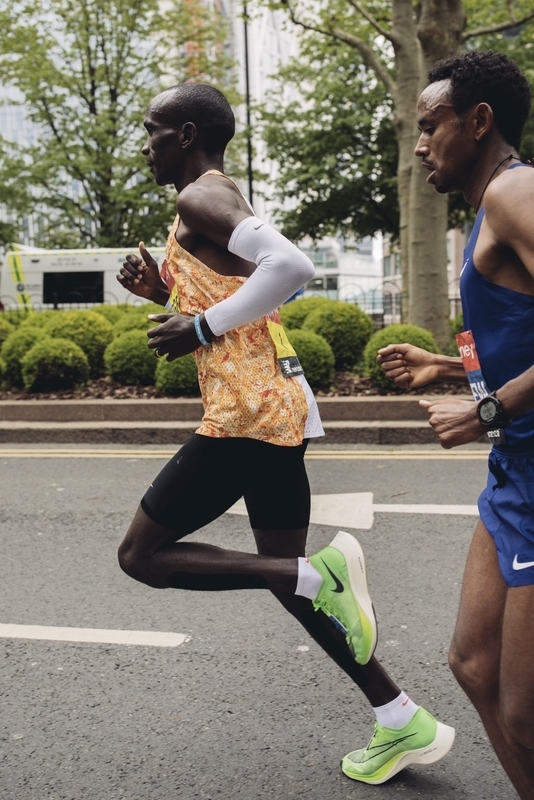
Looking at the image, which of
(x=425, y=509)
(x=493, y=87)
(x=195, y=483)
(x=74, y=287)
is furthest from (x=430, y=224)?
(x=74, y=287)

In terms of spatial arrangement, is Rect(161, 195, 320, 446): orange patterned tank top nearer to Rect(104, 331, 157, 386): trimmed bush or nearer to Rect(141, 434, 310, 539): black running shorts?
Rect(141, 434, 310, 539): black running shorts

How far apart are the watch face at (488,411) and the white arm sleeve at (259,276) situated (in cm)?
72

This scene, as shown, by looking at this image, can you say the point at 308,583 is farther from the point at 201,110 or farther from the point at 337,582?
the point at 201,110

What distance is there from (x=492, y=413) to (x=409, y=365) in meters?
0.58

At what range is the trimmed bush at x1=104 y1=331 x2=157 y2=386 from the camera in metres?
10.2

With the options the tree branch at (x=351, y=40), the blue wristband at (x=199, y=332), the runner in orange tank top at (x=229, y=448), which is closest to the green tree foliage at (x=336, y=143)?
the tree branch at (x=351, y=40)

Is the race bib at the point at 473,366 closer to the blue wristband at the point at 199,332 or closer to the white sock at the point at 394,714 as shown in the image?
the blue wristband at the point at 199,332

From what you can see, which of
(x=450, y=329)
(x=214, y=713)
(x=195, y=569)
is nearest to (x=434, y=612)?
(x=214, y=713)

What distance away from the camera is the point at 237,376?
2.71m

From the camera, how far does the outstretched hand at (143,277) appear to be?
3168 millimetres

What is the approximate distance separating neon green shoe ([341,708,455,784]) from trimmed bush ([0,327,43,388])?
27.2 ft

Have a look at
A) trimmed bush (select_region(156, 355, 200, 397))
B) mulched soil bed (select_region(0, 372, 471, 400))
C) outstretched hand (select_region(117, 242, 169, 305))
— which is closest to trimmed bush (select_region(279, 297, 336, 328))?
mulched soil bed (select_region(0, 372, 471, 400))

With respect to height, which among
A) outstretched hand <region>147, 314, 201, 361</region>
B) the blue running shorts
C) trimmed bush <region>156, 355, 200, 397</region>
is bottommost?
trimmed bush <region>156, 355, 200, 397</region>

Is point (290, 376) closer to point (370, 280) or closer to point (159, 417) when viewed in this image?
point (159, 417)
